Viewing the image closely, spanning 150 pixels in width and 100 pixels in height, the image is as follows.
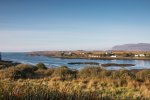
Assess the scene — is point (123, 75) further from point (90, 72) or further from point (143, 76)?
point (90, 72)

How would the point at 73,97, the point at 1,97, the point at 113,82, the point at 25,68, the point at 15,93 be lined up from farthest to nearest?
the point at 25,68 → the point at 113,82 → the point at 73,97 → the point at 15,93 → the point at 1,97

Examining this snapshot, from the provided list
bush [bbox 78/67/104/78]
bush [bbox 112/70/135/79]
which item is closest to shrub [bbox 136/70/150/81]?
bush [bbox 112/70/135/79]

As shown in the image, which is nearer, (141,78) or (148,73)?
(141,78)

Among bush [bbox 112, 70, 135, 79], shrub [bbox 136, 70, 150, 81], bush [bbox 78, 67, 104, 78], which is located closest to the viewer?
bush [bbox 112, 70, 135, 79]

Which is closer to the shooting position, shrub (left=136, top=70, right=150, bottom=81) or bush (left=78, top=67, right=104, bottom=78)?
shrub (left=136, top=70, right=150, bottom=81)

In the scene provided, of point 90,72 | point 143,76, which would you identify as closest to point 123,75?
point 143,76

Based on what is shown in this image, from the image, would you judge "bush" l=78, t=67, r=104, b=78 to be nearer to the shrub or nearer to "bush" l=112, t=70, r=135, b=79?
"bush" l=112, t=70, r=135, b=79

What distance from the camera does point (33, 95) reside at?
22.2 feet

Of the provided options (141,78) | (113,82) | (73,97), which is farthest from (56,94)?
(141,78)

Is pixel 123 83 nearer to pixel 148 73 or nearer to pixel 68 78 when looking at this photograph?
pixel 68 78

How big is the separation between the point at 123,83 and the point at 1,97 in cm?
1127

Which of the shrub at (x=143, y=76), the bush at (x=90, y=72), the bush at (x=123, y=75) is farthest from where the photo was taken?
the bush at (x=90, y=72)

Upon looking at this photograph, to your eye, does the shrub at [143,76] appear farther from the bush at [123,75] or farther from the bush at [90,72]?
the bush at [90,72]

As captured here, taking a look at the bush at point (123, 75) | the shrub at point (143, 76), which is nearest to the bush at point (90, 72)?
the bush at point (123, 75)
